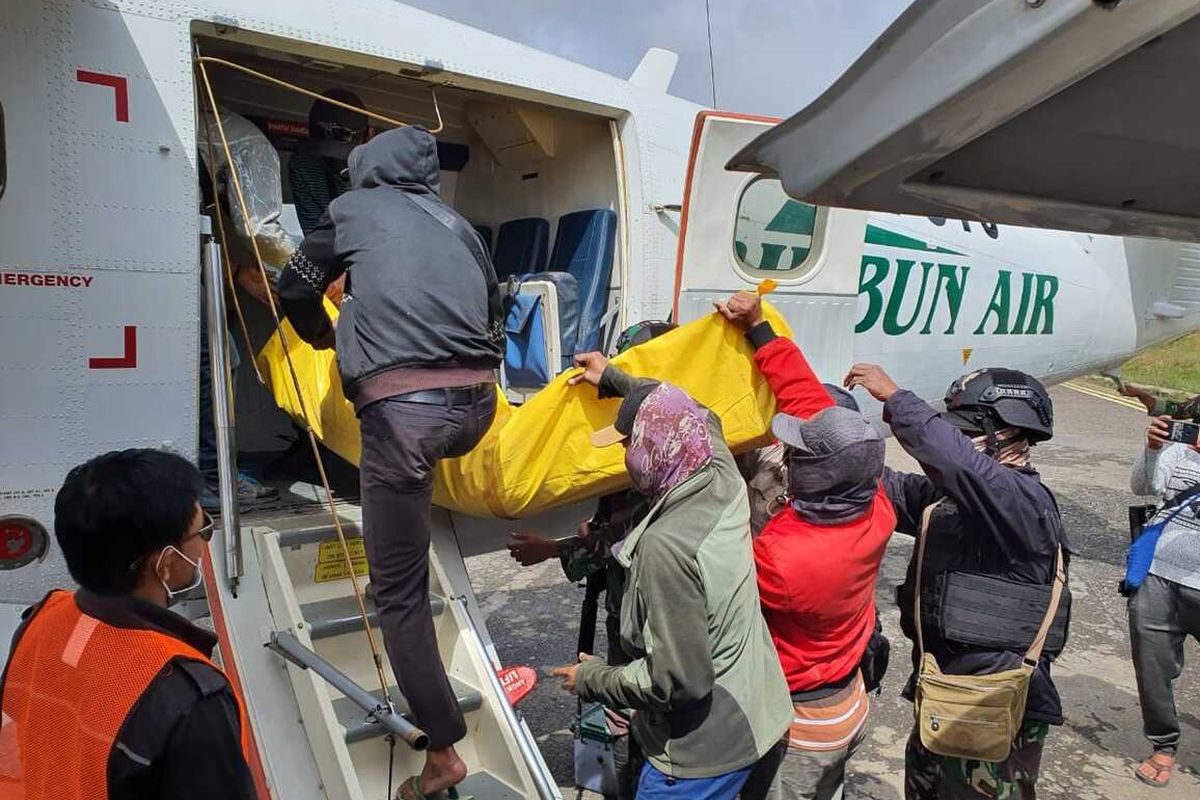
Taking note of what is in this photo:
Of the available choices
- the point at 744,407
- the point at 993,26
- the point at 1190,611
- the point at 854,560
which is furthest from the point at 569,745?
the point at 993,26

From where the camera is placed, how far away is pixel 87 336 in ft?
9.37

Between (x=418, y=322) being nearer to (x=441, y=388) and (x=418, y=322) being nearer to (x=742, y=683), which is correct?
(x=441, y=388)

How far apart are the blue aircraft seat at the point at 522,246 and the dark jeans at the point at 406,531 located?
252cm

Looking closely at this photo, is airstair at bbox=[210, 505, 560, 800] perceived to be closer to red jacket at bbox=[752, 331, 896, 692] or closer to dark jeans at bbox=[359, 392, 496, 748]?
dark jeans at bbox=[359, 392, 496, 748]

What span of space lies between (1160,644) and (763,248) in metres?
2.66

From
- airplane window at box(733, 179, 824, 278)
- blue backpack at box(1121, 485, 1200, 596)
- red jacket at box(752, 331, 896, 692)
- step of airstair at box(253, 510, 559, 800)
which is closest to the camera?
red jacket at box(752, 331, 896, 692)

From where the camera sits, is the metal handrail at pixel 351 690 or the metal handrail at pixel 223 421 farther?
the metal handrail at pixel 223 421

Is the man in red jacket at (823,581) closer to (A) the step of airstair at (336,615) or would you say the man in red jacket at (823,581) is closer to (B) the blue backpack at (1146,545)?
(A) the step of airstair at (336,615)

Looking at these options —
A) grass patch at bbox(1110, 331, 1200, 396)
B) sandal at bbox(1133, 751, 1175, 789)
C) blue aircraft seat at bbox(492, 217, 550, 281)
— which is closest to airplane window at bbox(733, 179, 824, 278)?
blue aircraft seat at bbox(492, 217, 550, 281)

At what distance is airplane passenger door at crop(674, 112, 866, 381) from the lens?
12.8 ft

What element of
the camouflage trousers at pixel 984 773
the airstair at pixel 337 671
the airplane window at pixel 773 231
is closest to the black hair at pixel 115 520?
the airstair at pixel 337 671

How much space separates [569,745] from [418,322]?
253 centimetres

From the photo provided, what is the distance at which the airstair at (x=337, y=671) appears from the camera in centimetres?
268

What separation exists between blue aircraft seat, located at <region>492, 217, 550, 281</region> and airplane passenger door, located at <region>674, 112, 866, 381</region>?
4.09ft
